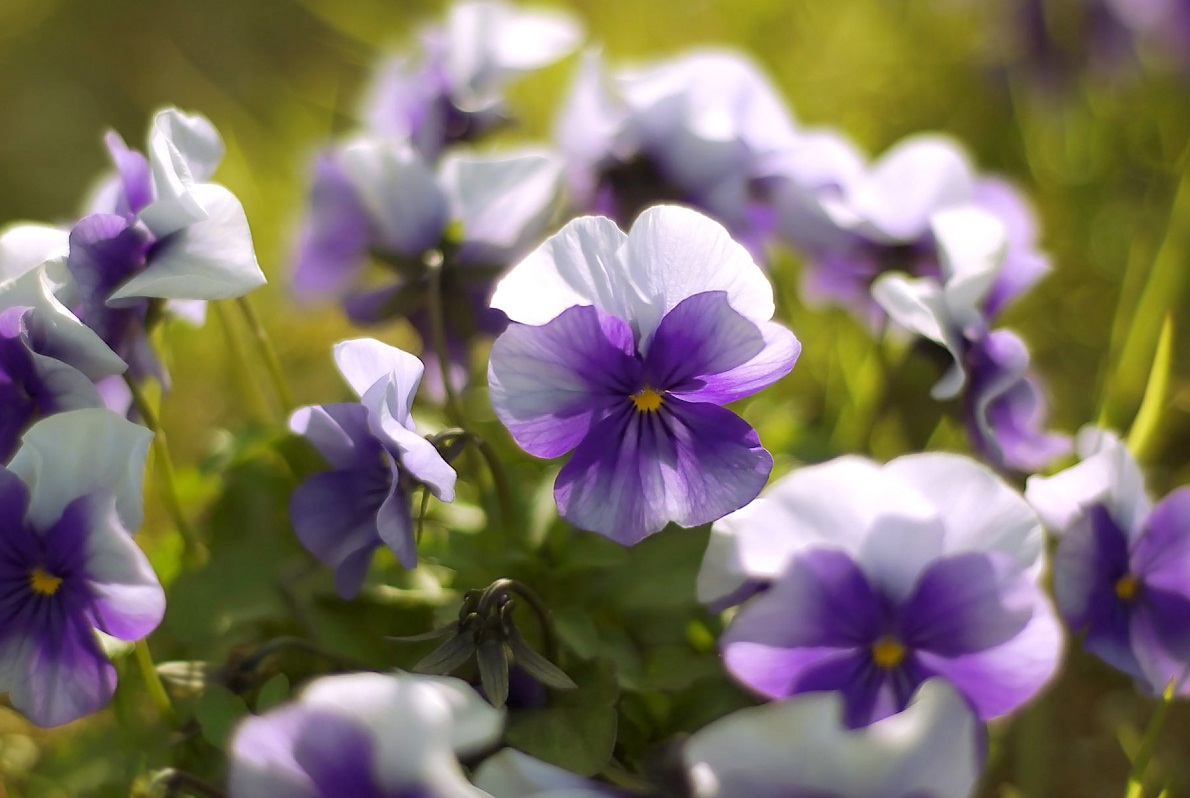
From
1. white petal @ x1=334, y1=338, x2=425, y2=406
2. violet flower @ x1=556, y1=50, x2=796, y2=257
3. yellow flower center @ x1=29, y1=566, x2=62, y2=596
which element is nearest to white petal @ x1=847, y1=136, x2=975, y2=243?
violet flower @ x1=556, y1=50, x2=796, y2=257

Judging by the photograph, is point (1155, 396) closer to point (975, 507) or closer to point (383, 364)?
point (975, 507)

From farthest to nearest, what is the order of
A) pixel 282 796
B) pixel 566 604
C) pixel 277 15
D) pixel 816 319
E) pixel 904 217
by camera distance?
Result: 1. pixel 277 15
2. pixel 816 319
3. pixel 904 217
4. pixel 566 604
5. pixel 282 796

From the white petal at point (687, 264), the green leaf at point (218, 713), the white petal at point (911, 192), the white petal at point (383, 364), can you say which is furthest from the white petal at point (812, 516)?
the white petal at point (911, 192)

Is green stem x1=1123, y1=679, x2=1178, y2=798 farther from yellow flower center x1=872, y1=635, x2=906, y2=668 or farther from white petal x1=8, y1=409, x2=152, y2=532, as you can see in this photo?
white petal x1=8, y1=409, x2=152, y2=532

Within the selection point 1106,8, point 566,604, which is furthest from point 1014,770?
point 1106,8

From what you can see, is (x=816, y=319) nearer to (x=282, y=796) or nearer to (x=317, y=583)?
(x=317, y=583)

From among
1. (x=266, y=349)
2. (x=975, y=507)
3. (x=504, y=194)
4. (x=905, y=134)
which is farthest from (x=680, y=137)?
(x=905, y=134)
